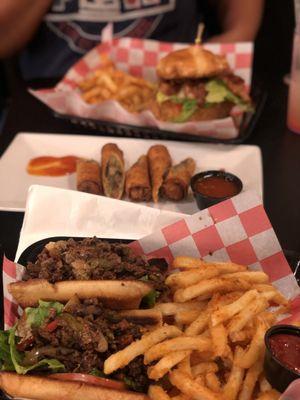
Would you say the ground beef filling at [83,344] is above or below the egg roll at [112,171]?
above

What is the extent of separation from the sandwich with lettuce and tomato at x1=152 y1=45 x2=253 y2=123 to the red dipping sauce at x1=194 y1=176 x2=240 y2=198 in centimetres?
71

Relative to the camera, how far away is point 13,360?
1485 millimetres

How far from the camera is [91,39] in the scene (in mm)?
3895

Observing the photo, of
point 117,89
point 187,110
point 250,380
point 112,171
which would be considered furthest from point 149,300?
point 117,89

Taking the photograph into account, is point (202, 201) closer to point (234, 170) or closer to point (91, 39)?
point (234, 170)

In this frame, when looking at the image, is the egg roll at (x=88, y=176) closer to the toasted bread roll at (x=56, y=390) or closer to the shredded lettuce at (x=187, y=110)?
the shredded lettuce at (x=187, y=110)

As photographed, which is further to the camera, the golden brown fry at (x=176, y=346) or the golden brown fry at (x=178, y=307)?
the golden brown fry at (x=178, y=307)

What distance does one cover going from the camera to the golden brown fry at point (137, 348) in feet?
4.73

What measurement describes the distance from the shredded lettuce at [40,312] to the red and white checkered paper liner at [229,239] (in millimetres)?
445

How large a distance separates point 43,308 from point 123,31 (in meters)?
2.76

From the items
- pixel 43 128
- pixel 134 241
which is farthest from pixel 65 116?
pixel 134 241

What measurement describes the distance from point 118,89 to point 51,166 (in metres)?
0.78

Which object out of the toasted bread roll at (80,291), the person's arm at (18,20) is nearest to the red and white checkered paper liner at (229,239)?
the toasted bread roll at (80,291)

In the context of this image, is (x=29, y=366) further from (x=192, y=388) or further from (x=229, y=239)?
(x=229, y=239)
